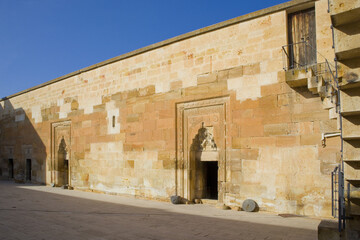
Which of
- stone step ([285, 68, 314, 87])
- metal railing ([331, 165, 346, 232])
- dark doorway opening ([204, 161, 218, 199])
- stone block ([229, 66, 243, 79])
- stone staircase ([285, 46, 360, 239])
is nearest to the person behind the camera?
stone staircase ([285, 46, 360, 239])

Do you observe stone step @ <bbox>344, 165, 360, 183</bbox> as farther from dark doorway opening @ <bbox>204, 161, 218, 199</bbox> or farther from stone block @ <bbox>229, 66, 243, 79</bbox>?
dark doorway opening @ <bbox>204, 161, 218, 199</bbox>

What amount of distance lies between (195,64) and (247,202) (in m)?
4.23

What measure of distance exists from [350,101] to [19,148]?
1794cm

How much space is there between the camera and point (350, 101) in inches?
161

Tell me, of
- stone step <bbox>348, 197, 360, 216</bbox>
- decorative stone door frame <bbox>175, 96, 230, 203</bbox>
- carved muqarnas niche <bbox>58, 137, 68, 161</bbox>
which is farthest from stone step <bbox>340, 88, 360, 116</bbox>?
carved muqarnas niche <bbox>58, 137, 68, 161</bbox>

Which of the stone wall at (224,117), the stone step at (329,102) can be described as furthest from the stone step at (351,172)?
the stone wall at (224,117)

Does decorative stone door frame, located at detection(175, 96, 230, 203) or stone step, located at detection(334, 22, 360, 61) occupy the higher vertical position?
stone step, located at detection(334, 22, 360, 61)

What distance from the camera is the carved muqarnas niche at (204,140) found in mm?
9373

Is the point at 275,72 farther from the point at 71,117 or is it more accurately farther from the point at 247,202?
the point at 71,117

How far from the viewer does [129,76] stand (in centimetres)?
1160

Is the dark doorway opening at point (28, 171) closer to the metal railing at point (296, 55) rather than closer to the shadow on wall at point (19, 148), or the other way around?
the shadow on wall at point (19, 148)

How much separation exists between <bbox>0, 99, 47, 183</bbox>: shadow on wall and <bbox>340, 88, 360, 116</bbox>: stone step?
14.9 metres

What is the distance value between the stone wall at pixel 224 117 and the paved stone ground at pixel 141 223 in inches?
37.3

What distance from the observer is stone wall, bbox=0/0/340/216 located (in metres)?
7.42
